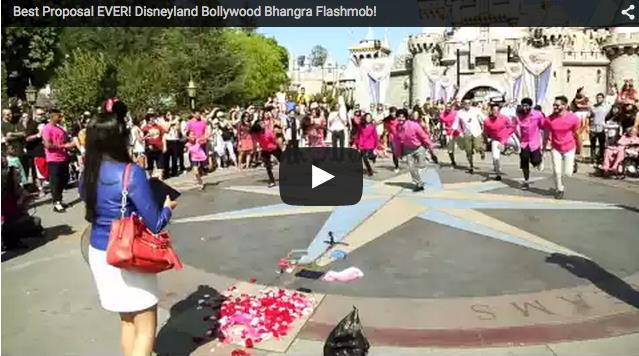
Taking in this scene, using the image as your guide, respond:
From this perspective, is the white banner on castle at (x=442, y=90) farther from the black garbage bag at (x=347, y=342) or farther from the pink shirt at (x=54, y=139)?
the black garbage bag at (x=347, y=342)

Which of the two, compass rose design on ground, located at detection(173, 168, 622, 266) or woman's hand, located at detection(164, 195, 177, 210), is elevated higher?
woman's hand, located at detection(164, 195, 177, 210)

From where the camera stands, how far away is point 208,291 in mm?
6102

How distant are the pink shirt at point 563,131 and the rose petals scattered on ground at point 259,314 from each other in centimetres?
671

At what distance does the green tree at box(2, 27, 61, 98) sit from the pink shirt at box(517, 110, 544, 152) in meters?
35.7

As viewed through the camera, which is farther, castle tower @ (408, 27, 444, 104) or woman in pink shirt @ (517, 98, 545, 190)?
castle tower @ (408, 27, 444, 104)

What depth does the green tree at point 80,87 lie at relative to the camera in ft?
123

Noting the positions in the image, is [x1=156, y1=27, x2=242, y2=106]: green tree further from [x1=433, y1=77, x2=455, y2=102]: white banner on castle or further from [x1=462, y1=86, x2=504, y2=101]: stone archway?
[x1=462, y1=86, x2=504, y2=101]: stone archway

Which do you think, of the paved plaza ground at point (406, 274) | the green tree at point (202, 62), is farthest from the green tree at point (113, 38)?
the paved plaza ground at point (406, 274)

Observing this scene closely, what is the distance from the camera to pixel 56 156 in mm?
10469

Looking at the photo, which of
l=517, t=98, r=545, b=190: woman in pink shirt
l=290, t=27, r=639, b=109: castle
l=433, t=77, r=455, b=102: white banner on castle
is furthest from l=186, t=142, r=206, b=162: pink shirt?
l=290, t=27, r=639, b=109: castle

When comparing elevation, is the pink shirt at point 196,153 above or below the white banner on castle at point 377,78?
below

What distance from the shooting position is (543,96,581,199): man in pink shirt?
10797mm

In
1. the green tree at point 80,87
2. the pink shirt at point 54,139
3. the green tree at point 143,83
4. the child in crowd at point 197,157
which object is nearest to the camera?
the pink shirt at point 54,139

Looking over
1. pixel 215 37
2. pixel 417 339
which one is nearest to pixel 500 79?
pixel 215 37
